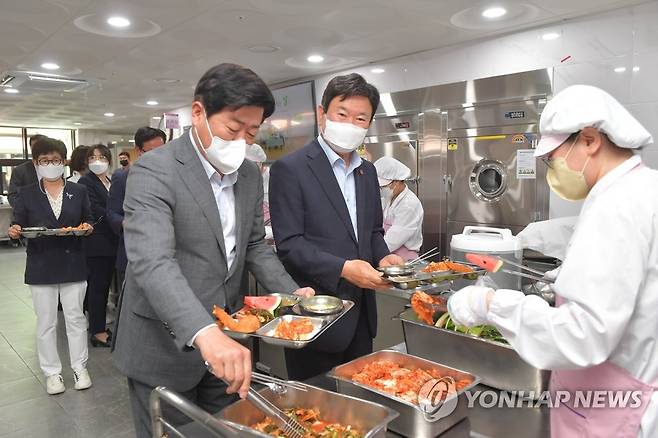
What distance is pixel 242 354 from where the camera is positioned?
1.02 metres

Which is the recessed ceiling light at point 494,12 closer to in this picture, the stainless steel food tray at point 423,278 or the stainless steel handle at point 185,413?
the stainless steel food tray at point 423,278

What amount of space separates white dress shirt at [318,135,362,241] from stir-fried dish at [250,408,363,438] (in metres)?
0.79

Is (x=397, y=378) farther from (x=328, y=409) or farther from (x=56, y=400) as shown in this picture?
(x=56, y=400)

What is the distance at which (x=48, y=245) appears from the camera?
3371mm

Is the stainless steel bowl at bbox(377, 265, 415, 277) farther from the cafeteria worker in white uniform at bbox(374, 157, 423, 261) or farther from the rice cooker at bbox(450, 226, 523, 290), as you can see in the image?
the cafeteria worker in white uniform at bbox(374, 157, 423, 261)

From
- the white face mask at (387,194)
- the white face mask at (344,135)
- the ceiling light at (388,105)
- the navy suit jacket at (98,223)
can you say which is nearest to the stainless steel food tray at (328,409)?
the white face mask at (344,135)

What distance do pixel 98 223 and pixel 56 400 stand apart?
1598 mm

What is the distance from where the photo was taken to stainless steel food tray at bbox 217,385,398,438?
1.20 metres

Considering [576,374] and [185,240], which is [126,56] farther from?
[576,374]

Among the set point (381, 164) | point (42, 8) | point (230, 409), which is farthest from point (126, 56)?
point (230, 409)

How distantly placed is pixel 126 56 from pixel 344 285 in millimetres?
4593

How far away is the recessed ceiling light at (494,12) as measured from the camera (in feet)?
12.5

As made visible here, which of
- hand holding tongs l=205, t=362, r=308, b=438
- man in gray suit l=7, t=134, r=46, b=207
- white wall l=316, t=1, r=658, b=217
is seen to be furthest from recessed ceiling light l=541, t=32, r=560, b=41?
man in gray suit l=7, t=134, r=46, b=207

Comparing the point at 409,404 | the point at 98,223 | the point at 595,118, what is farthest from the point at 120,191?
the point at 595,118
